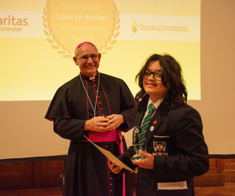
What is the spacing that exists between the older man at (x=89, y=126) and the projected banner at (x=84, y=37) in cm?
99

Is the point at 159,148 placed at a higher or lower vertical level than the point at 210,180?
higher

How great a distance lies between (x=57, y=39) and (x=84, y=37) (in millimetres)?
342

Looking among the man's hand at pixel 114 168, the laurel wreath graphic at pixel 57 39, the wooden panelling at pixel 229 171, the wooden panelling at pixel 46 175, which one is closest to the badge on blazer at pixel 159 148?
the man's hand at pixel 114 168

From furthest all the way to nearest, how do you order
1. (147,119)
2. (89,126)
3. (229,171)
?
(229,171), (89,126), (147,119)

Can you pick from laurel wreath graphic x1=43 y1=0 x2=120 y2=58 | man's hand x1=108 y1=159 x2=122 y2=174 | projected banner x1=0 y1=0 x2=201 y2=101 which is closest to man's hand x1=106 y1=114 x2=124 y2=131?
man's hand x1=108 y1=159 x2=122 y2=174

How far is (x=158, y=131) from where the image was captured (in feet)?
4.04

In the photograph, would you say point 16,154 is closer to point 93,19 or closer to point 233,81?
point 93,19

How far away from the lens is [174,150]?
1.23m

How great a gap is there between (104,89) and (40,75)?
1175 mm

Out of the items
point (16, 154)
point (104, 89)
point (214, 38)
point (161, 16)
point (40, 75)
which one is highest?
point (161, 16)

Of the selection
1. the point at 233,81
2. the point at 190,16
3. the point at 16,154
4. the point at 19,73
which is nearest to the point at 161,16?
the point at 190,16

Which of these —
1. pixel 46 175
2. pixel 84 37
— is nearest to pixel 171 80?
pixel 84 37

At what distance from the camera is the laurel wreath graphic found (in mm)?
3002

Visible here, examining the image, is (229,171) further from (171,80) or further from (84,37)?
(171,80)
